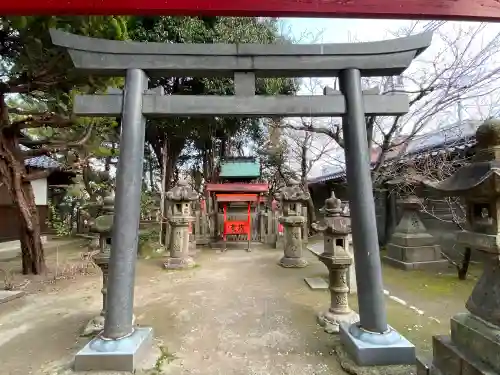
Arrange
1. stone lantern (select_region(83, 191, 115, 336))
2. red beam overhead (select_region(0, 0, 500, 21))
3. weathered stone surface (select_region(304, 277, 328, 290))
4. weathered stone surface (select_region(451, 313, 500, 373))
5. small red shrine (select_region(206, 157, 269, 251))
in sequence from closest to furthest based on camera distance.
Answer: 1. weathered stone surface (select_region(451, 313, 500, 373))
2. red beam overhead (select_region(0, 0, 500, 21))
3. stone lantern (select_region(83, 191, 115, 336))
4. weathered stone surface (select_region(304, 277, 328, 290))
5. small red shrine (select_region(206, 157, 269, 251))

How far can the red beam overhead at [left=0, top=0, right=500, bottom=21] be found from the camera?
3084 mm

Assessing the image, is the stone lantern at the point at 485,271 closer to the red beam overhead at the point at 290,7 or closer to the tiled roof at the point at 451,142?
the red beam overhead at the point at 290,7

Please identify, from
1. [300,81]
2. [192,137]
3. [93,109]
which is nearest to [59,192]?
[192,137]

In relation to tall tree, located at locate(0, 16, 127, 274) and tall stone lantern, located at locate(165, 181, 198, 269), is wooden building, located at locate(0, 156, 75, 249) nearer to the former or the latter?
tall tree, located at locate(0, 16, 127, 274)

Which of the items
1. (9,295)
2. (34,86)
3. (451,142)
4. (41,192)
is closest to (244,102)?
(34,86)

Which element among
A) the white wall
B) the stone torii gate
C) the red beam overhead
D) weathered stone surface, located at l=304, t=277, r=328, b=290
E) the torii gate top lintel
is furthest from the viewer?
the white wall

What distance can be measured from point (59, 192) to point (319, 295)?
580 inches

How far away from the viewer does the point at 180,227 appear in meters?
8.83

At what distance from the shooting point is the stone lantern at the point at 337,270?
4383 millimetres

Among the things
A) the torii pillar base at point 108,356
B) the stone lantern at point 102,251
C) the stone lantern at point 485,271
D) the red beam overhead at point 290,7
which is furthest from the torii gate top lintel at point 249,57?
the torii pillar base at point 108,356

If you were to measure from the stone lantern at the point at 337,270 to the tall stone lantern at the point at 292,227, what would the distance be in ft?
12.6

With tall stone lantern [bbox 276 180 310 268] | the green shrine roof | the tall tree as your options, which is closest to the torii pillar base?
the tall tree

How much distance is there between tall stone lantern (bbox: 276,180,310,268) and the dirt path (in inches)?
36.8

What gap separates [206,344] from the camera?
3932mm
